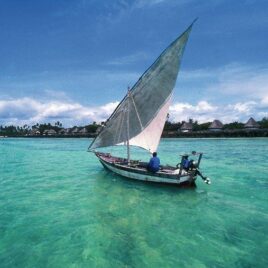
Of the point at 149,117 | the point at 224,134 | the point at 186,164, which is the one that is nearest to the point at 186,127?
the point at 224,134

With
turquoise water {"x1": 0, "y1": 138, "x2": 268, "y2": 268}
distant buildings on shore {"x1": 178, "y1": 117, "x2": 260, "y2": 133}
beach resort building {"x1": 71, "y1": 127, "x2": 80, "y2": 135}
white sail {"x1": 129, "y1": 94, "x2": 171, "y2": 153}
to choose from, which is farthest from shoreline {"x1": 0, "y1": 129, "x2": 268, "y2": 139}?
white sail {"x1": 129, "y1": 94, "x2": 171, "y2": 153}

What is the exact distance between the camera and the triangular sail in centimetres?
2269

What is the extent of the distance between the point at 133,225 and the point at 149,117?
11907 mm

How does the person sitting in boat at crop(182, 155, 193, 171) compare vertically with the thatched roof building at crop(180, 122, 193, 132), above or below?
below

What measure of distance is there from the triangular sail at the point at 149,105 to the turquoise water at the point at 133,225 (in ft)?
12.9

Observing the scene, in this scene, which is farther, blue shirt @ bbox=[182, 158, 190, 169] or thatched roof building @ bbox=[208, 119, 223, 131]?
thatched roof building @ bbox=[208, 119, 223, 131]

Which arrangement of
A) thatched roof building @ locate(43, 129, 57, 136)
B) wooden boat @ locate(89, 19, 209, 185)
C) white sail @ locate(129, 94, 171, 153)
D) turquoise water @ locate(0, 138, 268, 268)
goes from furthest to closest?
1. thatched roof building @ locate(43, 129, 57, 136)
2. white sail @ locate(129, 94, 171, 153)
3. wooden boat @ locate(89, 19, 209, 185)
4. turquoise water @ locate(0, 138, 268, 268)

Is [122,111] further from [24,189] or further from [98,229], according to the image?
[98,229]

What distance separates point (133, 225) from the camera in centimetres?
1418

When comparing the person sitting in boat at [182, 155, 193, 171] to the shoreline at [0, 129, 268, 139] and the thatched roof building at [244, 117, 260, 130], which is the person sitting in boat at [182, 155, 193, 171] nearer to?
the shoreline at [0, 129, 268, 139]

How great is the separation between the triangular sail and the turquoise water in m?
3.94

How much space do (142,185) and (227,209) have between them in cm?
728

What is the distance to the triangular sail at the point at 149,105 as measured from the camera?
2269 centimetres

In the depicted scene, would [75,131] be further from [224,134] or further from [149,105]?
[149,105]
